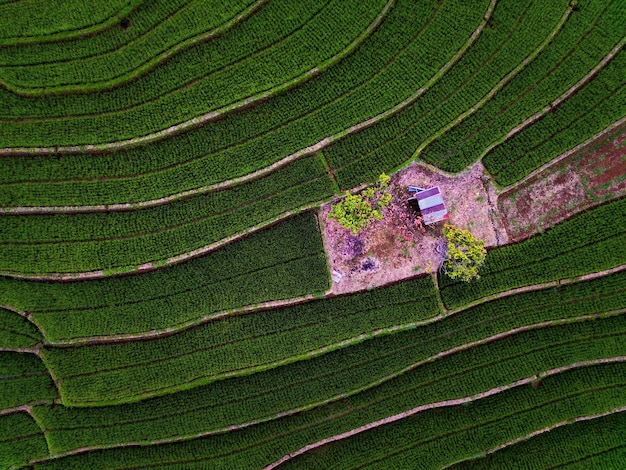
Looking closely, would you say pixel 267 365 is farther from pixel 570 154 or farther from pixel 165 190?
pixel 570 154

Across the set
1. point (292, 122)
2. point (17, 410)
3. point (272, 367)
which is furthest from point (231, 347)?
point (292, 122)

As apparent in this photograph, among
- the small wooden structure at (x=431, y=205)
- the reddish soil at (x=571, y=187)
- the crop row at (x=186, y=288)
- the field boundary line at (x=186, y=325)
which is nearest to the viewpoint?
the small wooden structure at (x=431, y=205)

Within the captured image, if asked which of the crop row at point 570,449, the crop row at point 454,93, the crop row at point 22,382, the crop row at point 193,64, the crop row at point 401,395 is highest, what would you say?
the crop row at point 193,64

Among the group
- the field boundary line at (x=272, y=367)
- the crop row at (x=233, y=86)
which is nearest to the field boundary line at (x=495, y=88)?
the crop row at (x=233, y=86)

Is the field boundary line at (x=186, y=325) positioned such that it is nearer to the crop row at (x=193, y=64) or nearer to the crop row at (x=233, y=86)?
the crop row at (x=233, y=86)

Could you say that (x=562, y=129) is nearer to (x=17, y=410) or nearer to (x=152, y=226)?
(x=152, y=226)

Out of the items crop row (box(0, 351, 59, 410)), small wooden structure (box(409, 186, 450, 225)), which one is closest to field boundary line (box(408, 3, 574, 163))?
small wooden structure (box(409, 186, 450, 225))

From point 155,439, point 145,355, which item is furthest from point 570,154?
point 155,439
